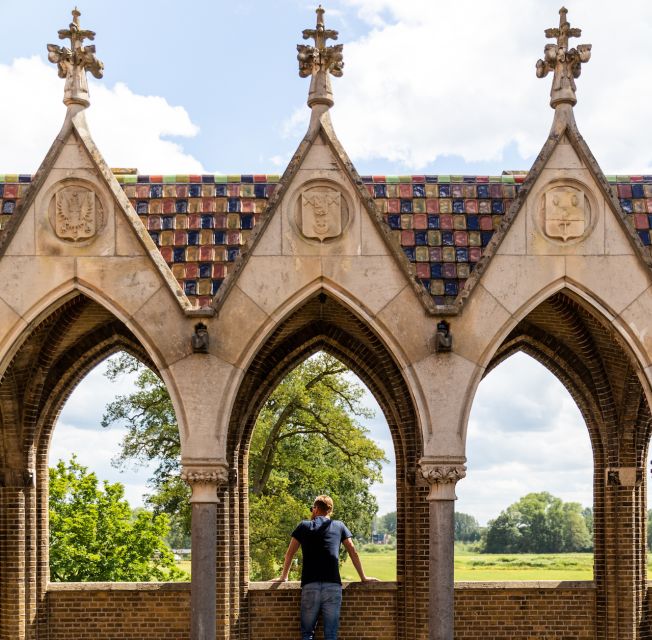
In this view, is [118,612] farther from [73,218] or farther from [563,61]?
[563,61]

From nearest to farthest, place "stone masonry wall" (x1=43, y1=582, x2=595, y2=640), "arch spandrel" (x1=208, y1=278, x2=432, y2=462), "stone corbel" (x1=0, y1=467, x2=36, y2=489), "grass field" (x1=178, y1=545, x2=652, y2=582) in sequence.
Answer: "arch spandrel" (x1=208, y1=278, x2=432, y2=462)
"stone corbel" (x1=0, y1=467, x2=36, y2=489)
"stone masonry wall" (x1=43, y1=582, x2=595, y2=640)
"grass field" (x1=178, y1=545, x2=652, y2=582)

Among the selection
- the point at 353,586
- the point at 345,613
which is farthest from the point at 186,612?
the point at 353,586

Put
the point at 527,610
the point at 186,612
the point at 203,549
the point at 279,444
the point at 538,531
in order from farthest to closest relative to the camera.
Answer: the point at 538,531, the point at 279,444, the point at 527,610, the point at 186,612, the point at 203,549

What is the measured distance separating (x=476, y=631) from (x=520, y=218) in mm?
5557

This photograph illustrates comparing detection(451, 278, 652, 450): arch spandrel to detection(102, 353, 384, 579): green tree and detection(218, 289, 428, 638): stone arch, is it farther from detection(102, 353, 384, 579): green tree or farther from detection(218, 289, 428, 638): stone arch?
detection(102, 353, 384, 579): green tree

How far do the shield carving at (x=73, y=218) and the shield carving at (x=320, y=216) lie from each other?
2.15m

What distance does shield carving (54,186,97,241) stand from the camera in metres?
10.5

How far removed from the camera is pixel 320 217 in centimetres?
1046

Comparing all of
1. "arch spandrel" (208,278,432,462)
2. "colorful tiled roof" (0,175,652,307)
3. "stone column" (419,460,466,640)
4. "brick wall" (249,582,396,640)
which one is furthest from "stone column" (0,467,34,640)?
"stone column" (419,460,466,640)

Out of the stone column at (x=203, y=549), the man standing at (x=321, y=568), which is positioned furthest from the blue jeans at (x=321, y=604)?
the stone column at (x=203, y=549)

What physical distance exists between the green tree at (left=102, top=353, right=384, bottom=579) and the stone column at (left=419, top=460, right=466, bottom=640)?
16.0 metres

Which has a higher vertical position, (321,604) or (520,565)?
(321,604)

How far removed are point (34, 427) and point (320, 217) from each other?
4.91m

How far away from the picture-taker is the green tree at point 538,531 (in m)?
78.1
